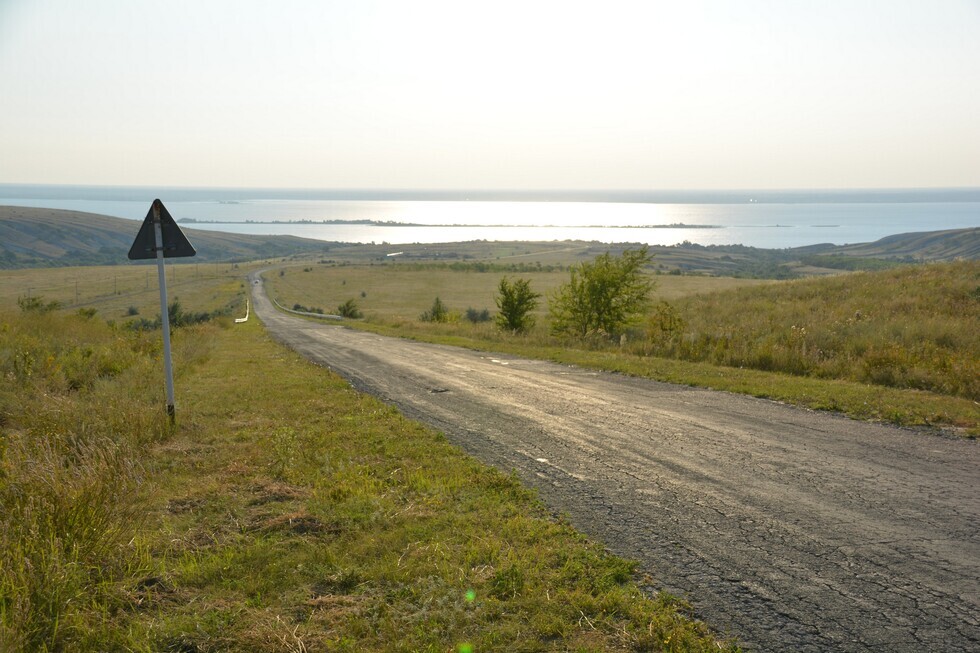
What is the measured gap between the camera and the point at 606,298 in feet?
86.5

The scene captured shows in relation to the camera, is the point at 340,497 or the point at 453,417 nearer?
the point at 340,497

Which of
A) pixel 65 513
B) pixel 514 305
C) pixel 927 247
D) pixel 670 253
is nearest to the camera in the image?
pixel 65 513

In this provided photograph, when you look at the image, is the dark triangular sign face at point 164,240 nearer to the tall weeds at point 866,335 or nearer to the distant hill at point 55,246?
the tall weeds at point 866,335

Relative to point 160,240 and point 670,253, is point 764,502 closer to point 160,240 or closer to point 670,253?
point 160,240

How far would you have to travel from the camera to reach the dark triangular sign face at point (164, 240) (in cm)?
840

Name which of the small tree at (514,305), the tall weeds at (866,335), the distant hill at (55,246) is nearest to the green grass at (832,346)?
the tall weeds at (866,335)

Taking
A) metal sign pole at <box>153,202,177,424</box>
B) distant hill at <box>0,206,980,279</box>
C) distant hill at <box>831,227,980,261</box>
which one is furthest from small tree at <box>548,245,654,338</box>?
distant hill at <box>831,227,980,261</box>

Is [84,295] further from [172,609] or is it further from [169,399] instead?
[172,609]

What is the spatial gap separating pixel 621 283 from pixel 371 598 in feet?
76.0

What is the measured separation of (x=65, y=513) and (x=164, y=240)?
4.72m

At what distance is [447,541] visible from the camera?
541 cm

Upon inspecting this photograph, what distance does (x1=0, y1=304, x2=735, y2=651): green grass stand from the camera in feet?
13.1

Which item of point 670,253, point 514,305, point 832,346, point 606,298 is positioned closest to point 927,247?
point 670,253

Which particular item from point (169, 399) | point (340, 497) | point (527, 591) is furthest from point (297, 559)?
point (169, 399)
